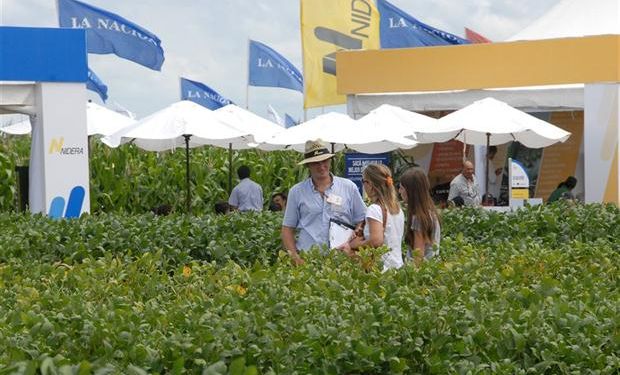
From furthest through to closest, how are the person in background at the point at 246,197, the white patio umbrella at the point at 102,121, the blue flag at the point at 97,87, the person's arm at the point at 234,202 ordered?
the blue flag at the point at 97,87
the white patio umbrella at the point at 102,121
the person's arm at the point at 234,202
the person in background at the point at 246,197

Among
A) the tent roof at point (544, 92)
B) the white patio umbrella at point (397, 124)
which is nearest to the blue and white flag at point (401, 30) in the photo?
the tent roof at point (544, 92)

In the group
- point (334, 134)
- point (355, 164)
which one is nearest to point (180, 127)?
point (334, 134)

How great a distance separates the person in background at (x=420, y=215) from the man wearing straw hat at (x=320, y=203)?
345mm

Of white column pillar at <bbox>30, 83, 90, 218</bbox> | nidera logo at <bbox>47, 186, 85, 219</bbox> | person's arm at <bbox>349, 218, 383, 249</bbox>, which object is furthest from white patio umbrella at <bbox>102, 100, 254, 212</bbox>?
person's arm at <bbox>349, 218, 383, 249</bbox>

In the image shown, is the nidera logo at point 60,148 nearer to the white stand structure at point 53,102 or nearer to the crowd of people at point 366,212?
the white stand structure at point 53,102

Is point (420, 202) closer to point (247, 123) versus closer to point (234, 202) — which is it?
point (234, 202)

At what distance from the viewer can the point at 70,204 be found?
648 inches

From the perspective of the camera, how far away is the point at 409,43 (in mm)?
27516

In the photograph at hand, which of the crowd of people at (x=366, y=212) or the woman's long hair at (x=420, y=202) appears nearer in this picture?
the crowd of people at (x=366, y=212)

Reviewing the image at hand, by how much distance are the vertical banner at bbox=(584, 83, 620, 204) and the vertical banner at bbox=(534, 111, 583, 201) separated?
150 cm

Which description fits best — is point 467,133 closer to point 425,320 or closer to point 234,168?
point 234,168

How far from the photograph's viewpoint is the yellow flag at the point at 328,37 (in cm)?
2448

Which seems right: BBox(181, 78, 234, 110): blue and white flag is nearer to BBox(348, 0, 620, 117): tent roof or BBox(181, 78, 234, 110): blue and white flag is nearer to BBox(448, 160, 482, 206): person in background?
BBox(348, 0, 620, 117): tent roof

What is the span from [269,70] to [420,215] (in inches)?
1186
